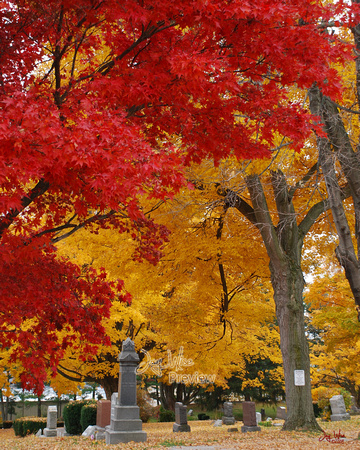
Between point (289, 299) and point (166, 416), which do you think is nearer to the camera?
point (289, 299)

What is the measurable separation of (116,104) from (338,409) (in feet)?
57.1

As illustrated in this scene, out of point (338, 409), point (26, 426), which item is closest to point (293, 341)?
point (338, 409)

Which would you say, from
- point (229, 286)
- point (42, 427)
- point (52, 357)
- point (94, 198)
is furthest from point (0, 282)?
point (42, 427)

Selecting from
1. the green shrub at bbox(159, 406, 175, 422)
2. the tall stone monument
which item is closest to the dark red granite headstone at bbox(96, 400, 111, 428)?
the tall stone monument

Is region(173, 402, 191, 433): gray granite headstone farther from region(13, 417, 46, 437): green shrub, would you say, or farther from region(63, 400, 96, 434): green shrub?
region(13, 417, 46, 437): green shrub

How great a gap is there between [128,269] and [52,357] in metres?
6.31

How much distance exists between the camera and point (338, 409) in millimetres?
17219

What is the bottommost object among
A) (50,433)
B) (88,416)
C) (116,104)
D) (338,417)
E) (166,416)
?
(166,416)

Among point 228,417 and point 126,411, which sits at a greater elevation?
point 126,411

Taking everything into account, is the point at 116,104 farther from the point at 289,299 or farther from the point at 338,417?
the point at 338,417

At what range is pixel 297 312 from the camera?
32.1 feet

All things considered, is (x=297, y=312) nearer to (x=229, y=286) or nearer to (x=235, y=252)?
(x=235, y=252)

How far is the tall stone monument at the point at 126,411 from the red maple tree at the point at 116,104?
6823 millimetres

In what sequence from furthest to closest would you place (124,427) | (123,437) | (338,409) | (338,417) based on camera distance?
(338,409) → (338,417) → (124,427) → (123,437)
